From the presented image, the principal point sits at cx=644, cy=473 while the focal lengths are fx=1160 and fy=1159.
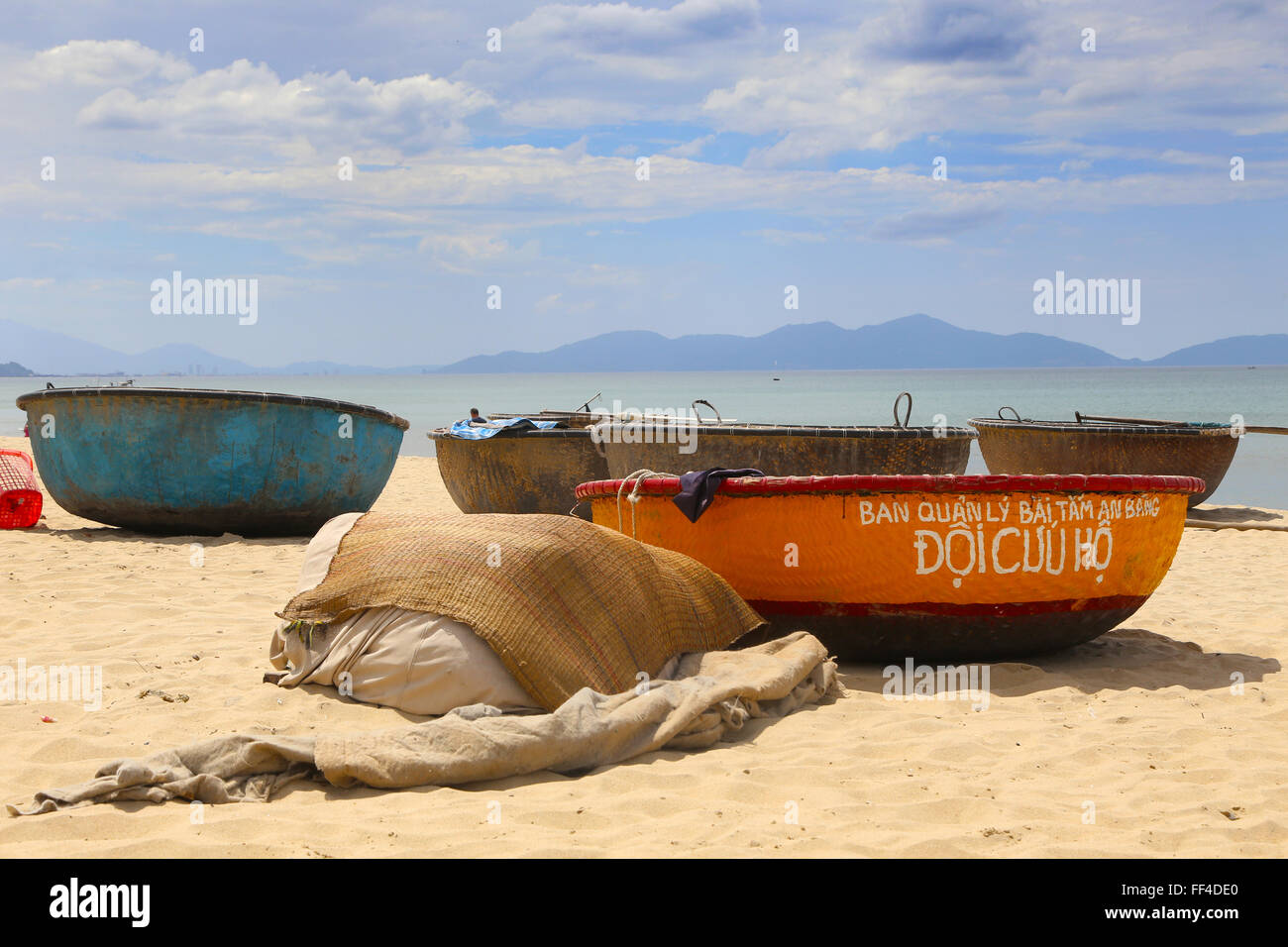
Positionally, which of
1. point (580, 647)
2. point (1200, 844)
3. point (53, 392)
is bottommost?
point (1200, 844)

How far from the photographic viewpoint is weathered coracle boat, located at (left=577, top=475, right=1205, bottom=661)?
15.8 ft

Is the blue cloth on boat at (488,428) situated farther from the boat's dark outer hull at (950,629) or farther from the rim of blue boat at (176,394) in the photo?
the boat's dark outer hull at (950,629)

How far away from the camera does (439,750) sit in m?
3.46

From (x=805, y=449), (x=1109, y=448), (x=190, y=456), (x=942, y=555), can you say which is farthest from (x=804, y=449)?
(x=1109, y=448)

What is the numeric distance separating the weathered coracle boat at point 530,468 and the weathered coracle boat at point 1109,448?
4.43m

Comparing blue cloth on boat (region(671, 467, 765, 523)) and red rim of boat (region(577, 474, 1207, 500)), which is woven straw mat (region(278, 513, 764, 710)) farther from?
red rim of boat (region(577, 474, 1207, 500))

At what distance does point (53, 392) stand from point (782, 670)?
22.7ft

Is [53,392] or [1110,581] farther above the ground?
[53,392]

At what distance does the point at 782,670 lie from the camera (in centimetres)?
438

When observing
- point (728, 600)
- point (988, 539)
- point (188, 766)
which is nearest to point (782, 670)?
point (728, 600)
